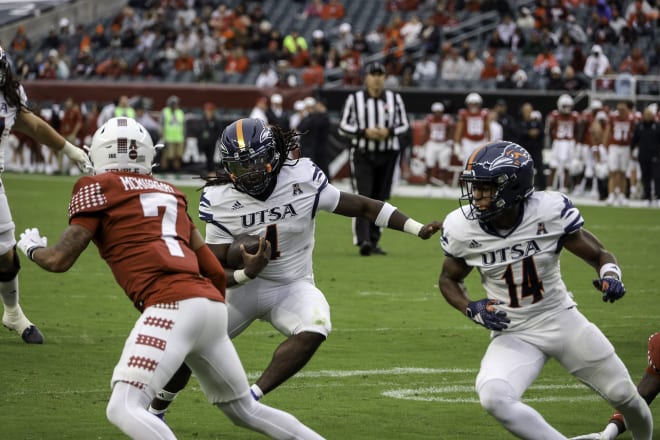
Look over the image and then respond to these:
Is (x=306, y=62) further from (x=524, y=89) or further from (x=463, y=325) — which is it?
(x=463, y=325)

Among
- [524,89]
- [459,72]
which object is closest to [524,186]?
[524,89]

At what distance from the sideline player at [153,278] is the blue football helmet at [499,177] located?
1115 millimetres

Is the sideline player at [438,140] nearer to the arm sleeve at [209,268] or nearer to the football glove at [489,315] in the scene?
the football glove at [489,315]

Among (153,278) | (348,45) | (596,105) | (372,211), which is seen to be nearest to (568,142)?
(596,105)

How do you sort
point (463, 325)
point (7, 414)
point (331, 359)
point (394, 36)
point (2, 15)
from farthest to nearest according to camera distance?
point (2, 15) < point (394, 36) < point (463, 325) < point (331, 359) < point (7, 414)

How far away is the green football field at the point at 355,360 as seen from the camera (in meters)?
5.47

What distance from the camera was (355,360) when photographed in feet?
22.9

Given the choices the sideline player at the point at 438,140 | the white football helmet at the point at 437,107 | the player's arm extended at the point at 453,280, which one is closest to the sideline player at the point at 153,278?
the player's arm extended at the point at 453,280

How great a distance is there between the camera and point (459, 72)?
23.5 meters

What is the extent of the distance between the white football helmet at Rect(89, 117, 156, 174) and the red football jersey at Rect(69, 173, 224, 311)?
0.08 metres

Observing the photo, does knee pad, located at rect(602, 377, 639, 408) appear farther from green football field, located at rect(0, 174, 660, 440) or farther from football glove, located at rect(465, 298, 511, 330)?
green football field, located at rect(0, 174, 660, 440)

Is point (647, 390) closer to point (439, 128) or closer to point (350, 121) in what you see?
point (350, 121)

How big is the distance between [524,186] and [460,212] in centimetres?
28

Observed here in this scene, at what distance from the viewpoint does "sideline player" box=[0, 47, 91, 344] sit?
7004 millimetres
